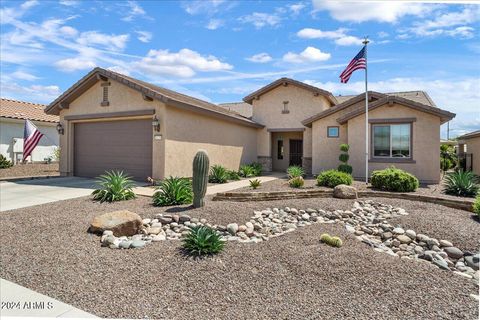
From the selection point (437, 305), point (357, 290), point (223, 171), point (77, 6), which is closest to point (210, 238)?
point (357, 290)

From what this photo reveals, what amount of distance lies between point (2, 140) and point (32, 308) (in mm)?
19870

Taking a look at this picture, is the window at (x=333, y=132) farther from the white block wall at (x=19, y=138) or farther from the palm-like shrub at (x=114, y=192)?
the white block wall at (x=19, y=138)

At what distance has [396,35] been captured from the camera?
6.29 m

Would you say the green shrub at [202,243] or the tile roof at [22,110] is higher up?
the tile roof at [22,110]

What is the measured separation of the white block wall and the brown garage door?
7.68m

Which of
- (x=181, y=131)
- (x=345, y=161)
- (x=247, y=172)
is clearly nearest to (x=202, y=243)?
(x=181, y=131)

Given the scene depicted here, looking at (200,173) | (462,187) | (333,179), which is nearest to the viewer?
(200,173)

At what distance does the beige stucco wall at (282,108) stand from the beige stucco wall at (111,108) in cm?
855

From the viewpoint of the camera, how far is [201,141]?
45.4 ft

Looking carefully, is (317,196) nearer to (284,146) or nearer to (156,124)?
(156,124)

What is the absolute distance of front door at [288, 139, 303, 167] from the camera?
1920 cm

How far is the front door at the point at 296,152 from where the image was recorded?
19.2m

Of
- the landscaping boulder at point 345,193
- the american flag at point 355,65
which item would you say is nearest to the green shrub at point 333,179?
the landscaping boulder at point 345,193

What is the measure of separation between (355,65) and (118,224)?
1048 centimetres
